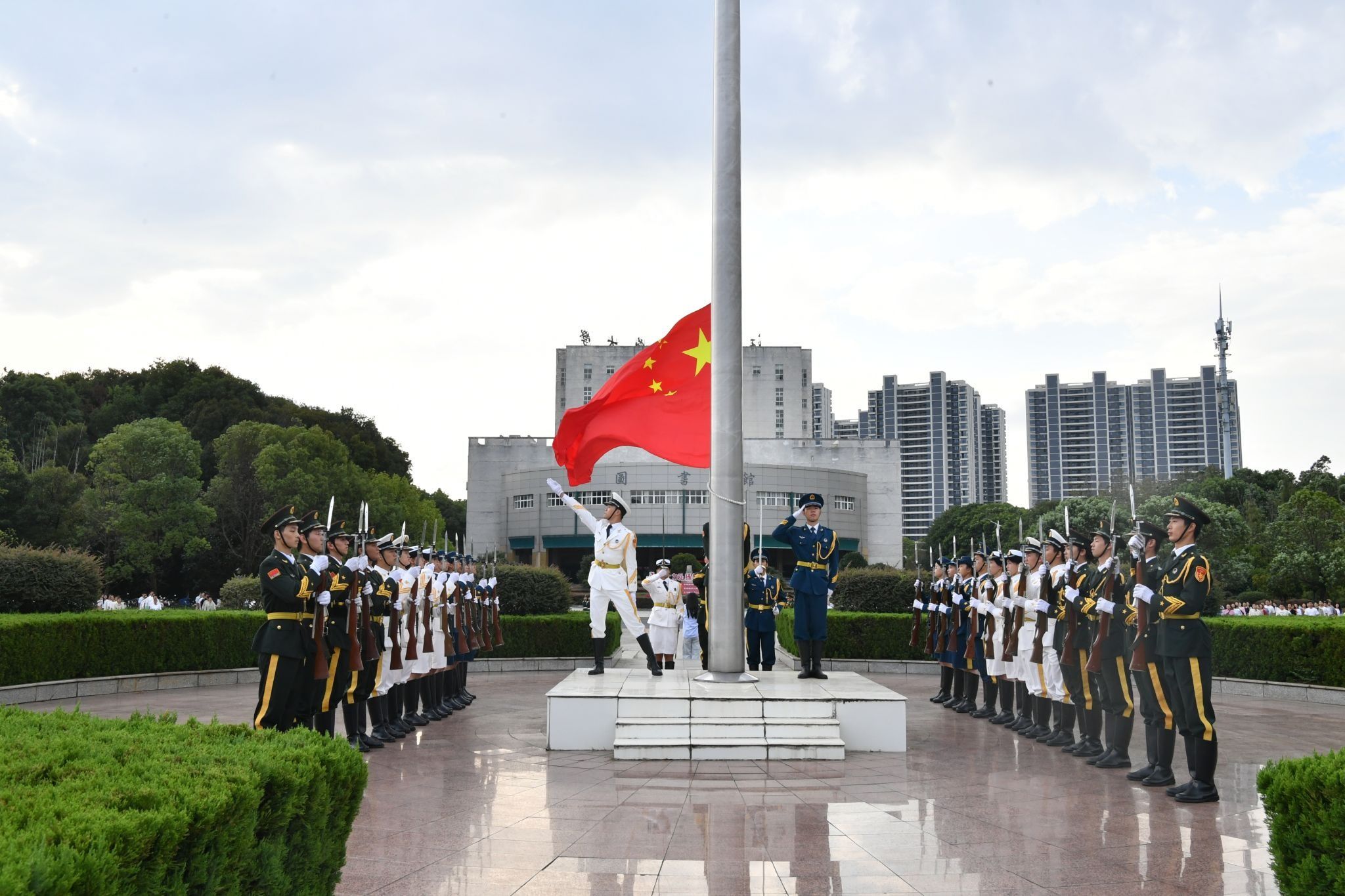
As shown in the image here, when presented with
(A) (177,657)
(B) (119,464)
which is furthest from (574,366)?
(A) (177,657)

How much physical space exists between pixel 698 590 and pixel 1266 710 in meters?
10.2

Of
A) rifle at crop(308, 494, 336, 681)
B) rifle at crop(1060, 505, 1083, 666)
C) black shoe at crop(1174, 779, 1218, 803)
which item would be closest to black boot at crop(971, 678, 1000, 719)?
rifle at crop(1060, 505, 1083, 666)

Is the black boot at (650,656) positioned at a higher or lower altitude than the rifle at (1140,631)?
lower

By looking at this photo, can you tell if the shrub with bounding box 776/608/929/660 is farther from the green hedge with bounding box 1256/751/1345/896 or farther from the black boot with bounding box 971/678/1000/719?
the green hedge with bounding box 1256/751/1345/896

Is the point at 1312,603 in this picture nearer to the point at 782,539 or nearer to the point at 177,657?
the point at 782,539

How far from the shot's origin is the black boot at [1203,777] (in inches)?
298

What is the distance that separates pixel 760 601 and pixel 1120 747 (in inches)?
240

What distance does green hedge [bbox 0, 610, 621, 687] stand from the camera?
13.6m

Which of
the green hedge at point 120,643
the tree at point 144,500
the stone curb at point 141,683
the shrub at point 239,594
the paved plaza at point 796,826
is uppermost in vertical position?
the tree at point 144,500

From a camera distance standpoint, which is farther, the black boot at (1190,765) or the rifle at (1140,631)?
the rifle at (1140,631)

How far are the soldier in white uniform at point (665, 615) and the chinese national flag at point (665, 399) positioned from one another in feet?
13.5

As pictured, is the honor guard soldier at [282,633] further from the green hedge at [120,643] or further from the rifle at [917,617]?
the rifle at [917,617]

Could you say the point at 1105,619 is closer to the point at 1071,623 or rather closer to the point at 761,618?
the point at 1071,623

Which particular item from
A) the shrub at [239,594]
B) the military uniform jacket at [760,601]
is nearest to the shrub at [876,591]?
the military uniform jacket at [760,601]
